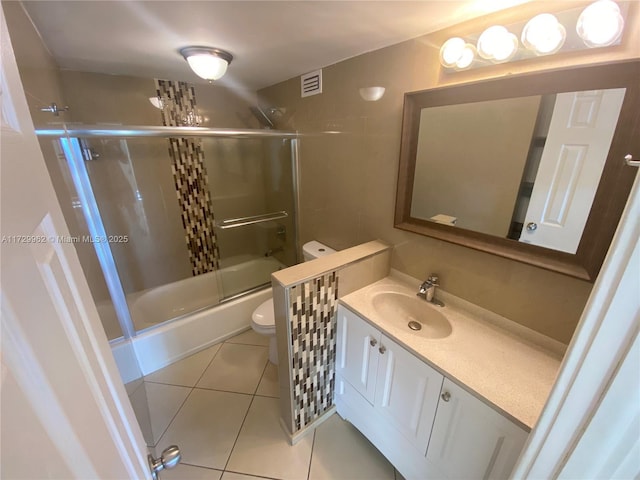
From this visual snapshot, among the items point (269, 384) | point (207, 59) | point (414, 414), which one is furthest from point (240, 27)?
point (269, 384)

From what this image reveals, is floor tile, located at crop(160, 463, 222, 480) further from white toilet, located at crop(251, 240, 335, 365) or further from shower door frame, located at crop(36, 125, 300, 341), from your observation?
shower door frame, located at crop(36, 125, 300, 341)

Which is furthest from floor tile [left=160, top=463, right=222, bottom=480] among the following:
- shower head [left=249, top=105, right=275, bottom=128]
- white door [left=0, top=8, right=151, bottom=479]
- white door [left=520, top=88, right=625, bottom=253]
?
shower head [left=249, top=105, right=275, bottom=128]

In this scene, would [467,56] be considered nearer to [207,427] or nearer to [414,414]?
[414,414]

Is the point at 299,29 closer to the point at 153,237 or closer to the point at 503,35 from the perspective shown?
the point at 503,35

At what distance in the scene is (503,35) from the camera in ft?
3.15

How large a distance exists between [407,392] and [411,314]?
41cm

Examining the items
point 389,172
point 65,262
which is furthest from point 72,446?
point 389,172

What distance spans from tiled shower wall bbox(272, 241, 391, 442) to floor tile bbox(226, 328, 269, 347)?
2.41 feet

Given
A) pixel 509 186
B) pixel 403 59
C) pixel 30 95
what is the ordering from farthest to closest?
1. pixel 403 59
2. pixel 509 186
3. pixel 30 95

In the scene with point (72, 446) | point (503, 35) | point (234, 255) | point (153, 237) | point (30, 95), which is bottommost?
point (234, 255)

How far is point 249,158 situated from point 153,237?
1.18m

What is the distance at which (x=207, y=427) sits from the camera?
5.08ft

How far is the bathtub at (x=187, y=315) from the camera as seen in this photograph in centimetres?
187

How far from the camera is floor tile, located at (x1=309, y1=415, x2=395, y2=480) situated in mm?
1346
